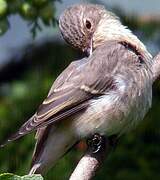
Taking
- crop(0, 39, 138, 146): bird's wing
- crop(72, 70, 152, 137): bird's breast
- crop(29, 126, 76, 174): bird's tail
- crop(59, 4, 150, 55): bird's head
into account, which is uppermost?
crop(59, 4, 150, 55): bird's head

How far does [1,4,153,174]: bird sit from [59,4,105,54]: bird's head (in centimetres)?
12

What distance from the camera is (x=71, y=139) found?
12.0 ft

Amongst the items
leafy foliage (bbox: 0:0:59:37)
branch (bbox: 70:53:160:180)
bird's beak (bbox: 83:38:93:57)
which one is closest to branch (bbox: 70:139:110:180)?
branch (bbox: 70:53:160:180)

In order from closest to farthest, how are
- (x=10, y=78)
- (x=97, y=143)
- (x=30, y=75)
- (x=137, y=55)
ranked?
1. (x=97, y=143)
2. (x=137, y=55)
3. (x=30, y=75)
4. (x=10, y=78)

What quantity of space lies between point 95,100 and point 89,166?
0.73 m

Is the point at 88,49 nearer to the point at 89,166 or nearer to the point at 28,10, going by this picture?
the point at 28,10

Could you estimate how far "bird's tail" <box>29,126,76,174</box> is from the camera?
3602mm

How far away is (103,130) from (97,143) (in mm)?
128

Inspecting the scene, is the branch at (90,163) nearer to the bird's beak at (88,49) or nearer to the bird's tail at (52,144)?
the bird's tail at (52,144)

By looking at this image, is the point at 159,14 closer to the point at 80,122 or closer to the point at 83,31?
the point at 83,31

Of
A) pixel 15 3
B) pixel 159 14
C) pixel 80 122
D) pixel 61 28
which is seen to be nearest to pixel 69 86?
pixel 80 122

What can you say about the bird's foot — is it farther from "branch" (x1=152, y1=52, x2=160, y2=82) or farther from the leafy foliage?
the leafy foliage

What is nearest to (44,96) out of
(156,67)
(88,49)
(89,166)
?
(88,49)

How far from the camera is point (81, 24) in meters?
3.98
